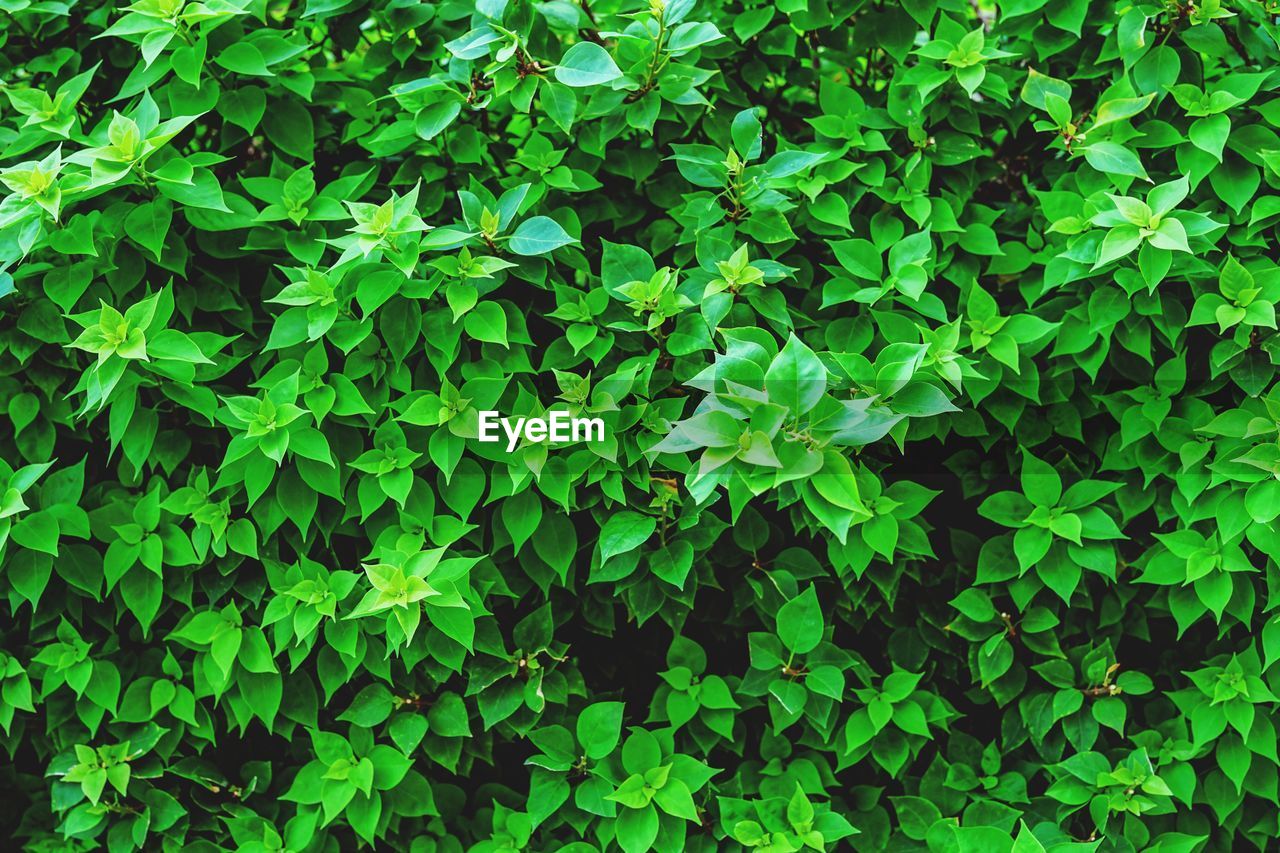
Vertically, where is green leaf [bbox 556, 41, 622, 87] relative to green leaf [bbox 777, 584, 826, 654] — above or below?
above

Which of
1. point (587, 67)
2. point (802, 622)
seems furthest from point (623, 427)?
point (587, 67)

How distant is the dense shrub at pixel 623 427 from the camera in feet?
7.18

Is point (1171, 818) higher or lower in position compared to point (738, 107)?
lower

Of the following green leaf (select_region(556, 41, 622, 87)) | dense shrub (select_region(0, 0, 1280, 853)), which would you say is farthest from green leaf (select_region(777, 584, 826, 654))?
green leaf (select_region(556, 41, 622, 87))

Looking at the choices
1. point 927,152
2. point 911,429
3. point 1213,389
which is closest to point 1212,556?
point 1213,389

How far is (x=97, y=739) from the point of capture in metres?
2.52

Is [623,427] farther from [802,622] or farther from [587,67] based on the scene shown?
[587,67]

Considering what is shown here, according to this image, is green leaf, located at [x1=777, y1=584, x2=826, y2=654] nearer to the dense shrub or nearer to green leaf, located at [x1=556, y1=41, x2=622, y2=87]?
the dense shrub

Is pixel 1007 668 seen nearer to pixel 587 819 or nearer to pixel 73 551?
pixel 587 819

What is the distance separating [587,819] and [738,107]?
1.60 meters

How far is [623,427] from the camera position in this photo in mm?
2215

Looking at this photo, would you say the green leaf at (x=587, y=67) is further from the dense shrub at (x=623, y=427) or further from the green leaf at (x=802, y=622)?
the green leaf at (x=802, y=622)

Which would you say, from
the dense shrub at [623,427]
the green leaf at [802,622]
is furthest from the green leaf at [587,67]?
the green leaf at [802,622]

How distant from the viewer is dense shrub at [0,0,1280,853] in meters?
2.19
